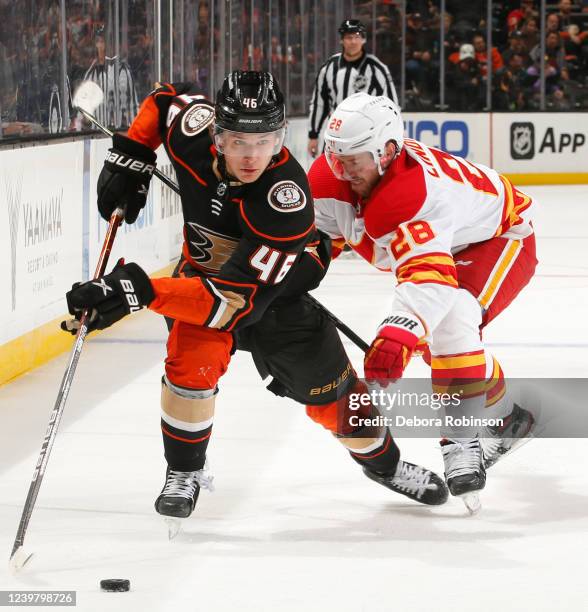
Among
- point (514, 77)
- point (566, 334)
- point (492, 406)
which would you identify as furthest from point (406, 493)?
point (514, 77)

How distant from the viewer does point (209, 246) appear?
9.86 ft

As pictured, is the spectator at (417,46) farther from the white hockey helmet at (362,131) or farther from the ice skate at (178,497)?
the ice skate at (178,497)

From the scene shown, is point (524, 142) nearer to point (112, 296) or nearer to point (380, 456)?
point (380, 456)

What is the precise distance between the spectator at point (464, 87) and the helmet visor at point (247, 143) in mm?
11190

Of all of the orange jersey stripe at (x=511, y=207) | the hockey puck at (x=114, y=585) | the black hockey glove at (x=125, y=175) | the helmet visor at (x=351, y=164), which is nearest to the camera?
the hockey puck at (x=114, y=585)

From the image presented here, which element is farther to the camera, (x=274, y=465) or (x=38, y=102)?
(x=38, y=102)

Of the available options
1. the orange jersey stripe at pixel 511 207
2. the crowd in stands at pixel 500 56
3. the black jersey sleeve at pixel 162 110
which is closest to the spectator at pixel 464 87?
the crowd in stands at pixel 500 56

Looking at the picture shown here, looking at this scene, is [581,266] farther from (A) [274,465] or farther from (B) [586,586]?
(B) [586,586]

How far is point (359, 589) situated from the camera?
2.65 meters

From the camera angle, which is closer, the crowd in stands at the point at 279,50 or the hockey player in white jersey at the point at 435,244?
the hockey player in white jersey at the point at 435,244

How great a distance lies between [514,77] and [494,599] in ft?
38.9

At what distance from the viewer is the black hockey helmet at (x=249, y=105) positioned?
110 inches

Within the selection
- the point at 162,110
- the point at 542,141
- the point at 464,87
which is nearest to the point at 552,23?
the point at 464,87

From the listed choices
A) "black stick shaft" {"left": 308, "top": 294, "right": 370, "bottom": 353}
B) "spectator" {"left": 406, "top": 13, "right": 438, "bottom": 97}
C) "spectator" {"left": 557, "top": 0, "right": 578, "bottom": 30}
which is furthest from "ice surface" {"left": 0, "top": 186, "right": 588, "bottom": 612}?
"spectator" {"left": 557, "top": 0, "right": 578, "bottom": 30}
